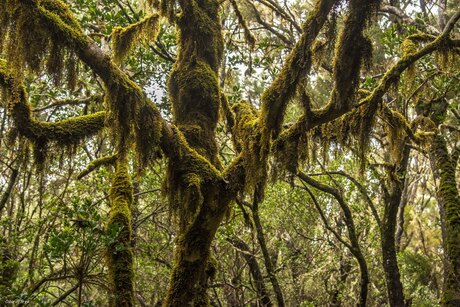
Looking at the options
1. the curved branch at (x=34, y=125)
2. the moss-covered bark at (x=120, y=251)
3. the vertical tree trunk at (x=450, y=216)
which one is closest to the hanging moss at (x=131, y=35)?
the curved branch at (x=34, y=125)

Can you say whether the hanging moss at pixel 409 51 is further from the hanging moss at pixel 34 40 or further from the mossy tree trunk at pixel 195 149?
the hanging moss at pixel 34 40

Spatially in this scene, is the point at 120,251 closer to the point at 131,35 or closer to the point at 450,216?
the point at 131,35

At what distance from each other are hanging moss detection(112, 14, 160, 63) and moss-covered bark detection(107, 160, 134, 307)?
1508mm

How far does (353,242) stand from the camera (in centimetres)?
733

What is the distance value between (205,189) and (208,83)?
163 centimetres

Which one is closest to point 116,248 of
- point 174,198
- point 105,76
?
point 174,198

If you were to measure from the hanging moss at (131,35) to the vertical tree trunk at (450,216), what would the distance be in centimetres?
467

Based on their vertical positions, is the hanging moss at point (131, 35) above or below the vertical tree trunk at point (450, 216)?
above

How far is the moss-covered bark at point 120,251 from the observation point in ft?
14.3

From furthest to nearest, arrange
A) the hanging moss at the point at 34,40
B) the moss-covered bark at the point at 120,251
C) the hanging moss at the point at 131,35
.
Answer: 1. the hanging moss at the point at 131,35
2. the moss-covered bark at the point at 120,251
3. the hanging moss at the point at 34,40

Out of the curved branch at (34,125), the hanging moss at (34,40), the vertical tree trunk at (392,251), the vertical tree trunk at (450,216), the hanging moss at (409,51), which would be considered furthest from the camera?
the vertical tree trunk at (392,251)

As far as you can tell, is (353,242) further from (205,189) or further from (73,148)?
(73,148)

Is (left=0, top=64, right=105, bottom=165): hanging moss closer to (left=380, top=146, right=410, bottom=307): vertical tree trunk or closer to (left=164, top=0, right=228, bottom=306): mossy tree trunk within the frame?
(left=164, top=0, right=228, bottom=306): mossy tree trunk

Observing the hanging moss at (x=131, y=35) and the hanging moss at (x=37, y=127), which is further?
the hanging moss at (x=131, y=35)
